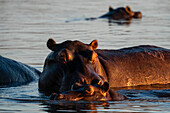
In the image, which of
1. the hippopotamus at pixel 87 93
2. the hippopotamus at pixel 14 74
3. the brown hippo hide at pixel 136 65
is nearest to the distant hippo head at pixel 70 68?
the hippopotamus at pixel 87 93

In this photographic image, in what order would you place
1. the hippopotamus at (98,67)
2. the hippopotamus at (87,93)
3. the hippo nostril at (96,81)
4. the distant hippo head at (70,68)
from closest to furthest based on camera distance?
the hippopotamus at (87,93) → the hippo nostril at (96,81) → the distant hippo head at (70,68) → the hippopotamus at (98,67)

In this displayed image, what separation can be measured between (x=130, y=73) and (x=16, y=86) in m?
2.10

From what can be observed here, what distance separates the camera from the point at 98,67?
344 inches

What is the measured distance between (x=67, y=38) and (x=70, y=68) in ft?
26.2

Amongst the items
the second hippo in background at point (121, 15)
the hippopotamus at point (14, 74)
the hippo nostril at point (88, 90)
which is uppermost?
the second hippo in background at point (121, 15)

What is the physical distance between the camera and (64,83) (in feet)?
26.3

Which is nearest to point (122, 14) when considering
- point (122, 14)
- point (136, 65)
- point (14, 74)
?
point (122, 14)

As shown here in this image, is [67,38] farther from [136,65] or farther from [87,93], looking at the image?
[87,93]

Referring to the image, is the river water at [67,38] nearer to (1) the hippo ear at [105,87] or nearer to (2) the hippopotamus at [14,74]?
(1) the hippo ear at [105,87]

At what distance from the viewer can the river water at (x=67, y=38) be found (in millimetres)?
7234

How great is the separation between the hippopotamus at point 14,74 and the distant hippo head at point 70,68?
927 mm

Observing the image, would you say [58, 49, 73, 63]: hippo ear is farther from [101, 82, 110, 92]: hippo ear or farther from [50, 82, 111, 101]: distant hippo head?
[101, 82, 110, 92]: hippo ear

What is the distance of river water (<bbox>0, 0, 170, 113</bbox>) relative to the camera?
723 cm

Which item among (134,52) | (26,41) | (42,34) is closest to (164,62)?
(134,52)
